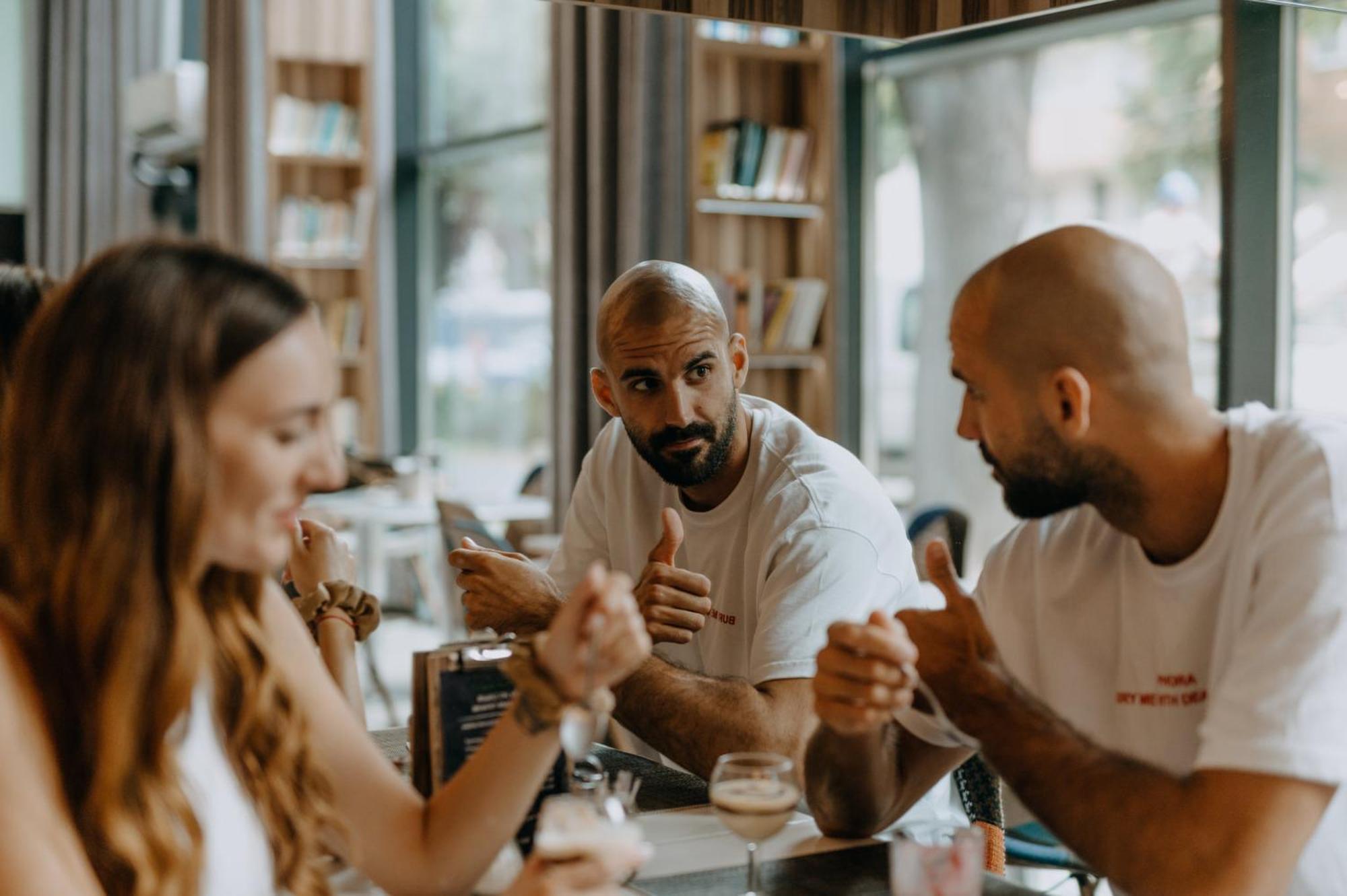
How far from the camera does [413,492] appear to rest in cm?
591

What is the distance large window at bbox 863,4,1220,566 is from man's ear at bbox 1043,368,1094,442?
2.46 meters

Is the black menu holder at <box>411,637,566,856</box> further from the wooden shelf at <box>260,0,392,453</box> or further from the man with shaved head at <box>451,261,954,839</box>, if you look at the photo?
the wooden shelf at <box>260,0,392,453</box>

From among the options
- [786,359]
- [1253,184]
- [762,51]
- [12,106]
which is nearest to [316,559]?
[1253,184]

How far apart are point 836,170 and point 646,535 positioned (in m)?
2.67

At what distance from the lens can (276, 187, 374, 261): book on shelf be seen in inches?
301

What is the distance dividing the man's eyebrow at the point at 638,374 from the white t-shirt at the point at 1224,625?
2.40ft

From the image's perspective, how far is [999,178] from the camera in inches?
193

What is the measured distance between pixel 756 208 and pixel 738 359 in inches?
99.8

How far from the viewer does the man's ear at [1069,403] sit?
1.65 metres

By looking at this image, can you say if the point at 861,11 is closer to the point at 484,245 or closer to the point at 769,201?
the point at 769,201

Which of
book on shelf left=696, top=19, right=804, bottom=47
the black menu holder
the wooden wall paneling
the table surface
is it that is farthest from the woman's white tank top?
book on shelf left=696, top=19, right=804, bottom=47

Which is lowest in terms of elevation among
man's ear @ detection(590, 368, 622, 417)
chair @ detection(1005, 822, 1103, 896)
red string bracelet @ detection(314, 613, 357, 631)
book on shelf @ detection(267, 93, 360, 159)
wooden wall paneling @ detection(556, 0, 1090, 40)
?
chair @ detection(1005, 822, 1103, 896)

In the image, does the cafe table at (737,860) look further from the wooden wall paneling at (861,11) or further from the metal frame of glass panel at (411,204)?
the metal frame of glass panel at (411,204)

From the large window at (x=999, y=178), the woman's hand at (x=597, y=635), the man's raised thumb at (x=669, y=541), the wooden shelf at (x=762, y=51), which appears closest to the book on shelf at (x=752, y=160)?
the wooden shelf at (x=762, y=51)
